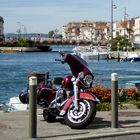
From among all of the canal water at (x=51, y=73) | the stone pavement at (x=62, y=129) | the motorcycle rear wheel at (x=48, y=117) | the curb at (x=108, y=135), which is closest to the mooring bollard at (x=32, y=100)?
the stone pavement at (x=62, y=129)

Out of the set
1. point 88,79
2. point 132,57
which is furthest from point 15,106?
point 132,57

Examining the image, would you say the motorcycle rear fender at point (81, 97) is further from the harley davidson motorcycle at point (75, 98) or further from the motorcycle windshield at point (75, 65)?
the motorcycle windshield at point (75, 65)

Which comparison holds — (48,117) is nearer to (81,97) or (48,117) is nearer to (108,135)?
(81,97)

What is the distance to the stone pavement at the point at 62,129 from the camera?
10.4 m

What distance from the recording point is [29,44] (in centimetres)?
18375

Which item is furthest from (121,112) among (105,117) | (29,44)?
(29,44)

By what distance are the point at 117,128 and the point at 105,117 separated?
1.83 metres

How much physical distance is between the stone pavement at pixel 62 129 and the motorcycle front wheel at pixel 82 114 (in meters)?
0.13

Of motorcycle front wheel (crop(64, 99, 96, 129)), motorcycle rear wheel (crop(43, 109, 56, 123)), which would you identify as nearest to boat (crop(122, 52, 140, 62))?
motorcycle rear wheel (crop(43, 109, 56, 123))

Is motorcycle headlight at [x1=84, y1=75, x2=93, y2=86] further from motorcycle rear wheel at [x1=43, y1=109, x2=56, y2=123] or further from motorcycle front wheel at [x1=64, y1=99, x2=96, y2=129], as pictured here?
motorcycle rear wheel at [x1=43, y1=109, x2=56, y2=123]

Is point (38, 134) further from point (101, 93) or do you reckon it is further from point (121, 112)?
point (101, 93)

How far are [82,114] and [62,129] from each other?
531 millimetres

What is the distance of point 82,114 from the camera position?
440 inches

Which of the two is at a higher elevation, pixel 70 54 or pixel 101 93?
pixel 70 54
